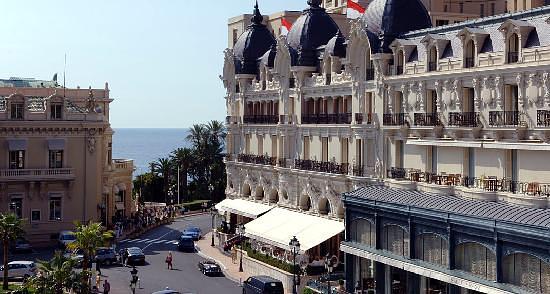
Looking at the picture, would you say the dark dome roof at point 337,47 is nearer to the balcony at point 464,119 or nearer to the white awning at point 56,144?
the balcony at point 464,119

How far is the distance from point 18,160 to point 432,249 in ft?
138

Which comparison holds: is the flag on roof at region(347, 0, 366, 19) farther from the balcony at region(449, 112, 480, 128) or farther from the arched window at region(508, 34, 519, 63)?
the arched window at region(508, 34, 519, 63)

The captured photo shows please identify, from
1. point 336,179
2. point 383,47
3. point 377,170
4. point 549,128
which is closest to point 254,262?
point 336,179

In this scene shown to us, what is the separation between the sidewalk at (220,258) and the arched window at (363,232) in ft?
37.5

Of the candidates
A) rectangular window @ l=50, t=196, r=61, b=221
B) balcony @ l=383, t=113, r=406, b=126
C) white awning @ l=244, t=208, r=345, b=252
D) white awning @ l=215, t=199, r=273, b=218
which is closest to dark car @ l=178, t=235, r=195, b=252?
white awning @ l=215, t=199, r=273, b=218

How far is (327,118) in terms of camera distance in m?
61.7

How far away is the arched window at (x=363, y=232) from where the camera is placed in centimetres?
4931

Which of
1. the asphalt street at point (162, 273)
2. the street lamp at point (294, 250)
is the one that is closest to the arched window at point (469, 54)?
the street lamp at point (294, 250)

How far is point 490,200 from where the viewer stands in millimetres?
44312

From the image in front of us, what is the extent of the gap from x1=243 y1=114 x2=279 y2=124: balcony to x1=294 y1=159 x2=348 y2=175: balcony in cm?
567

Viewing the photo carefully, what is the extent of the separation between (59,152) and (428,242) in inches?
1611

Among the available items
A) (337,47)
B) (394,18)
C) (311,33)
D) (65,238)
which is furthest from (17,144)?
(394,18)

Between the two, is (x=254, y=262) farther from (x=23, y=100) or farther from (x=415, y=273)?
(x=23, y=100)

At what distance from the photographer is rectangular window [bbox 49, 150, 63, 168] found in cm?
7575
